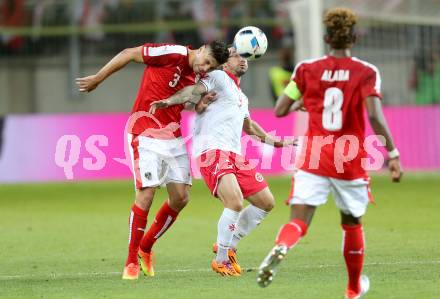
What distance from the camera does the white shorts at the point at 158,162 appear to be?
9.72 metres

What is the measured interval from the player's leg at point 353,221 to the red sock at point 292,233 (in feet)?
1.00

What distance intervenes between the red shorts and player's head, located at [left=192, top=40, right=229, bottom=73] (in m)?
0.82

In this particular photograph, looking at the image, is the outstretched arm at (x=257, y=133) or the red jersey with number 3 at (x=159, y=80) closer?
the red jersey with number 3 at (x=159, y=80)

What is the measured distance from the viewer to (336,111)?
307 inches

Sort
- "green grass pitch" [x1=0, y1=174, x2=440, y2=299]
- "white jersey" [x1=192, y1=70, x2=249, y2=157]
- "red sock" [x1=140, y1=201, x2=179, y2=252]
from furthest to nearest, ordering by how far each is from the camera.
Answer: "red sock" [x1=140, y1=201, x2=179, y2=252] < "white jersey" [x1=192, y1=70, x2=249, y2=157] < "green grass pitch" [x1=0, y1=174, x2=440, y2=299]

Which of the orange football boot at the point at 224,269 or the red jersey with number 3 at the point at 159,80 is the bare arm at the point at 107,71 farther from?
the orange football boot at the point at 224,269

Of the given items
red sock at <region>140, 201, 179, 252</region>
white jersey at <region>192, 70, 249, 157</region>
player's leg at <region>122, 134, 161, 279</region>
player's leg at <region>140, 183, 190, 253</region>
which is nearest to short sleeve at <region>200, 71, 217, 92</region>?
white jersey at <region>192, 70, 249, 157</region>

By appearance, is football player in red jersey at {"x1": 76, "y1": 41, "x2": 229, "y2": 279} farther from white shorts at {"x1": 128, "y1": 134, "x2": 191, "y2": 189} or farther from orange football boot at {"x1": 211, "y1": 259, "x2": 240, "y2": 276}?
orange football boot at {"x1": 211, "y1": 259, "x2": 240, "y2": 276}

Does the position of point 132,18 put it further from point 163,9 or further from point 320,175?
point 320,175

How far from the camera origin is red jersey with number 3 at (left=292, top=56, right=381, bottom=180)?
25.6 ft

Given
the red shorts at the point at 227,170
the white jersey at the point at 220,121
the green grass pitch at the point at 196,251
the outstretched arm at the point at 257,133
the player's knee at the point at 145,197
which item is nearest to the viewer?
the green grass pitch at the point at 196,251

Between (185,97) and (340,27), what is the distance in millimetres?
2276

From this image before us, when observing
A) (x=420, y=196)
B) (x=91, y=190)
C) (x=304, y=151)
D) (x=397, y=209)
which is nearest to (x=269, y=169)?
(x=91, y=190)

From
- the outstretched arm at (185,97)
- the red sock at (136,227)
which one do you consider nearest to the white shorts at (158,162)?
the red sock at (136,227)
